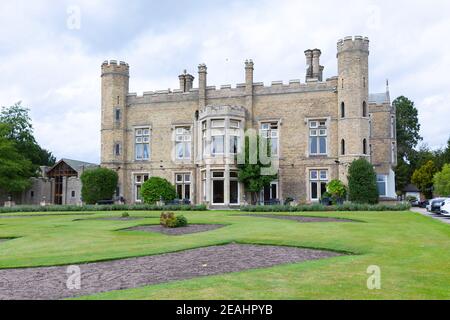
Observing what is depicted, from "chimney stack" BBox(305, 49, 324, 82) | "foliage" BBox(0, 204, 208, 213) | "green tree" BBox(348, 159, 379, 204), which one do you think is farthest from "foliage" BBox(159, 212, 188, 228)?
"chimney stack" BBox(305, 49, 324, 82)

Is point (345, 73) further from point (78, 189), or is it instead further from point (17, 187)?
point (17, 187)

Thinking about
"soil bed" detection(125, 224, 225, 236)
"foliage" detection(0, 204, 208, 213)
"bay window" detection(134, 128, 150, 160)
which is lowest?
"soil bed" detection(125, 224, 225, 236)

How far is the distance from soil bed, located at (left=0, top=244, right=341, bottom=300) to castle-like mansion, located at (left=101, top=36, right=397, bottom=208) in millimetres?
22518

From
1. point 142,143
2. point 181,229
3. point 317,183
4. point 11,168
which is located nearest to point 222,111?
point 142,143

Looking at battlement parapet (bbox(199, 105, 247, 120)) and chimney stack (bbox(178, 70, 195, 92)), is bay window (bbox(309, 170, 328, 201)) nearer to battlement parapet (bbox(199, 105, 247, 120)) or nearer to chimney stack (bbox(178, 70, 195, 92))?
battlement parapet (bbox(199, 105, 247, 120))

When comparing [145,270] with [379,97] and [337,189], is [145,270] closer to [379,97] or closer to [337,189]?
[337,189]

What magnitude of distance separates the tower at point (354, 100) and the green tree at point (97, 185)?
58.4ft

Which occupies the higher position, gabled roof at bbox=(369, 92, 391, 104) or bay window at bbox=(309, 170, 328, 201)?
gabled roof at bbox=(369, 92, 391, 104)

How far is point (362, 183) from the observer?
104 feet

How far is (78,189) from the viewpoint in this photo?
4681 cm

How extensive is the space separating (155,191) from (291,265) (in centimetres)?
2637

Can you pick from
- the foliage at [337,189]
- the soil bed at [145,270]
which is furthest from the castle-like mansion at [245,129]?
the soil bed at [145,270]

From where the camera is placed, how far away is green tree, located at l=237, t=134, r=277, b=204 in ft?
109
